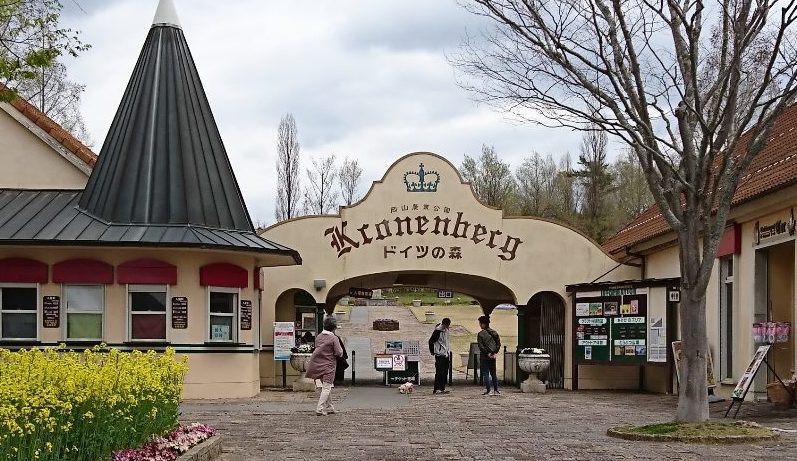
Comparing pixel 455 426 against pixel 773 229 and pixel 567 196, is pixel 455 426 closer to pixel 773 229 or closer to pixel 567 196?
pixel 773 229

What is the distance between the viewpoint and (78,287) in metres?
21.7

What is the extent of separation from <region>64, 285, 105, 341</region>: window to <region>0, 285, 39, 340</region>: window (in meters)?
0.64

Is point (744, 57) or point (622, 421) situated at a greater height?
point (744, 57)

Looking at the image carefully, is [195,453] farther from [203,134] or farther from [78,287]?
[203,134]

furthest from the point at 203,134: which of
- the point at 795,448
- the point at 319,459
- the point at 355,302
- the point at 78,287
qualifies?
the point at 355,302

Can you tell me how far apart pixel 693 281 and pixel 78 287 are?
40.3 ft

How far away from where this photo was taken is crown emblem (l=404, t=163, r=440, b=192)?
26641 mm

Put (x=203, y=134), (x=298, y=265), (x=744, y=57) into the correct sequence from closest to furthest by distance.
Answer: (x=744, y=57) < (x=203, y=134) < (x=298, y=265)

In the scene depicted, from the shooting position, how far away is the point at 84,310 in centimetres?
2169

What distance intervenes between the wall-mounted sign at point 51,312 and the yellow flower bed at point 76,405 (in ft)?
34.1

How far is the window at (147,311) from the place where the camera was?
21.7m

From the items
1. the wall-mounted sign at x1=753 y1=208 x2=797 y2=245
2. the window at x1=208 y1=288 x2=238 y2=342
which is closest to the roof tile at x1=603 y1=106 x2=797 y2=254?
the wall-mounted sign at x1=753 y1=208 x2=797 y2=245

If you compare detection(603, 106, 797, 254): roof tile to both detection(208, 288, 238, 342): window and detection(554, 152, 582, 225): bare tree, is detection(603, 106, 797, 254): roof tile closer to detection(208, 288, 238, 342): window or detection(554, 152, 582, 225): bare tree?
detection(208, 288, 238, 342): window

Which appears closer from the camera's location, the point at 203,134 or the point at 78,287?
the point at 78,287
